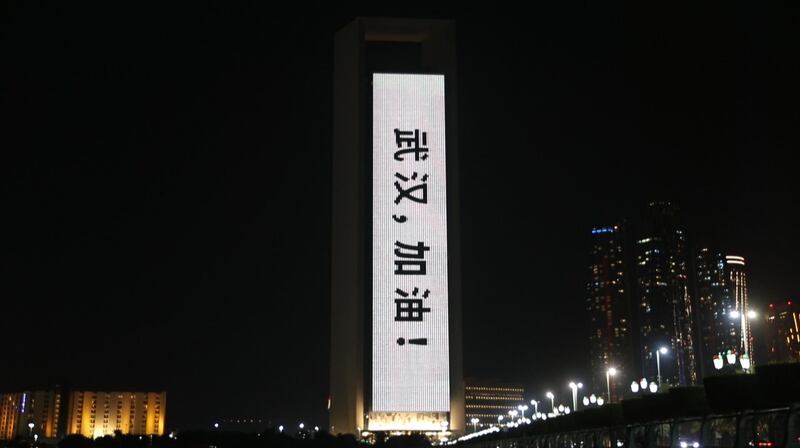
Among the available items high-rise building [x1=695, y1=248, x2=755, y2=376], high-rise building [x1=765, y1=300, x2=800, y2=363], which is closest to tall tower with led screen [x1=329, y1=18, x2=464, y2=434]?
high-rise building [x1=765, y1=300, x2=800, y2=363]

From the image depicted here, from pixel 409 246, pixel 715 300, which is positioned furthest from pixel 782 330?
pixel 715 300

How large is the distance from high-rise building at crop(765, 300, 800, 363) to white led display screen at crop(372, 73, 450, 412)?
72.2 feet

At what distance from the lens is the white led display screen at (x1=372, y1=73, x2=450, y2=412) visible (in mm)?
81000

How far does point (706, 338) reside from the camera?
156875 millimetres

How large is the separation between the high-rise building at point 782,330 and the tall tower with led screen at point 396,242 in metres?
21.2

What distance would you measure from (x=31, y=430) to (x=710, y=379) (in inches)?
7482

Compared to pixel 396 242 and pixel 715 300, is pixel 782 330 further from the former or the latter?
pixel 715 300

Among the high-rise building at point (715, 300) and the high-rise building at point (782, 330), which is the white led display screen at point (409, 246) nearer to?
the high-rise building at point (782, 330)

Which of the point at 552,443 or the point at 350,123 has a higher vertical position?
the point at 350,123

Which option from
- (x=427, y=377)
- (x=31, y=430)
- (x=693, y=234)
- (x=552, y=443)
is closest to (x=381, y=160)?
(x=427, y=377)

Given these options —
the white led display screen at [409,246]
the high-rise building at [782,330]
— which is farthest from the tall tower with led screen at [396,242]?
the high-rise building at [782,330]

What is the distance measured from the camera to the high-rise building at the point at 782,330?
63.0m

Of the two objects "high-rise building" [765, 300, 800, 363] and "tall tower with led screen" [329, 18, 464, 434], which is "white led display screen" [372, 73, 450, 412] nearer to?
"tall tower with led screen" [329, 18, 464, 434]

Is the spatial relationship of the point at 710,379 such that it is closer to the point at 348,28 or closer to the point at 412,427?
the point at 412,427
